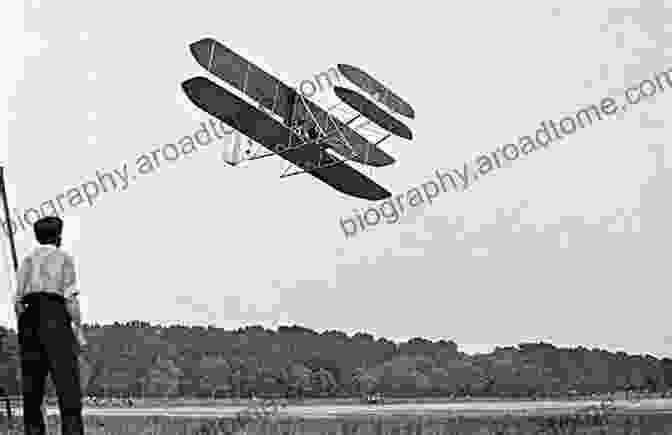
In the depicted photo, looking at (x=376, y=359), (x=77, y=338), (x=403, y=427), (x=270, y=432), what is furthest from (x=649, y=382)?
(x=77, y=338)

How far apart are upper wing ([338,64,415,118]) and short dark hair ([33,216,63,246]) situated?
876 inches

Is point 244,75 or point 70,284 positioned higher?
point 244,75

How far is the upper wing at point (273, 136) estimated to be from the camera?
28.2 metres

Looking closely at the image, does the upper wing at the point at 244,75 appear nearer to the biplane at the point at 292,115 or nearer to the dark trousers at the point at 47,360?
the biplane at the point at 292,115

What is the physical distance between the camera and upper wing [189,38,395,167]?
2739 centimetres

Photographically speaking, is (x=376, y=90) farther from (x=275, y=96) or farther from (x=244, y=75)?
(x=244, y=75)

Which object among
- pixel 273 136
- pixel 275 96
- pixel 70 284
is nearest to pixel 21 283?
pixel 70 284

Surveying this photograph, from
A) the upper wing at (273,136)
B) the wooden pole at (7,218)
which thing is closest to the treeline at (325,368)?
the upper wing at (273,136)

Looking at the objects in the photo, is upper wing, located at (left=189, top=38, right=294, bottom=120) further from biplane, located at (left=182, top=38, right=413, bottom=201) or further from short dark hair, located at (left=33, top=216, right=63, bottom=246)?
short dark hair, located at (left=33, top=216, right=63, bottom=246)

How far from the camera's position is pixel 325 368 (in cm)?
6188

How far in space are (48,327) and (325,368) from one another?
2196 inches

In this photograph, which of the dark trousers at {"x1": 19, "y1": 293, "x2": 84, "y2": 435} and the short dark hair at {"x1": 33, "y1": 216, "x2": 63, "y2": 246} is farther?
the short dark hair at {"x1": 33, "y1": 216, "x2": 63, "y2": 246}

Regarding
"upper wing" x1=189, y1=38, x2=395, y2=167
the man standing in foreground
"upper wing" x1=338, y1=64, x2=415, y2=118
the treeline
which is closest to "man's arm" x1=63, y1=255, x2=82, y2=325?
the man standing in foreground

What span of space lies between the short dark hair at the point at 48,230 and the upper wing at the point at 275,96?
20386mm
